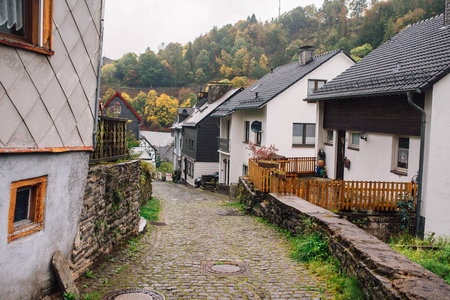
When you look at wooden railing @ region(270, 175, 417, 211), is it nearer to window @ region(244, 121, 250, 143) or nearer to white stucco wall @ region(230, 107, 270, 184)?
window @ region(244, 121, 250, 143)

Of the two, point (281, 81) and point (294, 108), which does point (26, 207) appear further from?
point (281, 81)

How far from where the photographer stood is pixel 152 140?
217 ft

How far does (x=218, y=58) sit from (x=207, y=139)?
96873 millimetres

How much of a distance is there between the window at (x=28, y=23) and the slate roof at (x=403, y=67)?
8818 millimetres

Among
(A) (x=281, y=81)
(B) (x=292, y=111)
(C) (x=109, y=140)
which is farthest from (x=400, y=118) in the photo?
(A) (x=281, y=81)

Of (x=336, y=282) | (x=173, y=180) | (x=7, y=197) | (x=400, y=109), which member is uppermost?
(x=400, y=109)

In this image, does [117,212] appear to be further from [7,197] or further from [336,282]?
[336,282]

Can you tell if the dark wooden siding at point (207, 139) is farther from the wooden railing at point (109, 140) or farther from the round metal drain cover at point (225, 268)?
the round metal drain cover at point (225, 268)

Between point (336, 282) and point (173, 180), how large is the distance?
40911mm

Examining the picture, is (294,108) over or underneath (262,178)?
over

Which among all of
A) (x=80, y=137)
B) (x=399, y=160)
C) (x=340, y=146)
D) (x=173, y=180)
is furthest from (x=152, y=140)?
(x=80, y=137)

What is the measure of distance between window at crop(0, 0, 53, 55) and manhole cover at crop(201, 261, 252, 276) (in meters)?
4.51

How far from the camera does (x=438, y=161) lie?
10352 millimetres

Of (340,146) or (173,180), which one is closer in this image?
(340,146)
